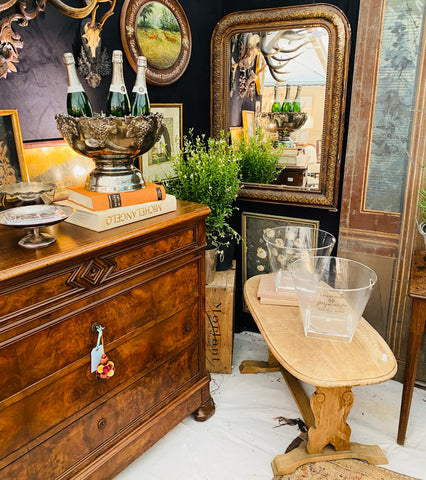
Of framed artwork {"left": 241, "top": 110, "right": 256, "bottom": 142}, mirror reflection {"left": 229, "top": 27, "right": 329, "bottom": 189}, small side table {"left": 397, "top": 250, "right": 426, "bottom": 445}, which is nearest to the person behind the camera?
small side table {"left": 397, "top": 250, "right": 426, "bottom": 445}

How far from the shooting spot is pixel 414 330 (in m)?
1.92

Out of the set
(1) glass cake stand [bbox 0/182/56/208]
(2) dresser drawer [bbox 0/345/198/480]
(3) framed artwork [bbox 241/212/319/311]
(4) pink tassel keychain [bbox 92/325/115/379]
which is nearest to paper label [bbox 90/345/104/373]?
(4) pink tassel keychain [bbox 92/325/115/379]

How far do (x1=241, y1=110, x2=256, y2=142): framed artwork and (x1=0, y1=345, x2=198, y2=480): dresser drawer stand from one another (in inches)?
55.1

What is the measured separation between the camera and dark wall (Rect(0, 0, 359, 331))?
5.33 ft

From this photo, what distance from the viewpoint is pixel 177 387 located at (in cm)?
197

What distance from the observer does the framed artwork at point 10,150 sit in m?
1.55

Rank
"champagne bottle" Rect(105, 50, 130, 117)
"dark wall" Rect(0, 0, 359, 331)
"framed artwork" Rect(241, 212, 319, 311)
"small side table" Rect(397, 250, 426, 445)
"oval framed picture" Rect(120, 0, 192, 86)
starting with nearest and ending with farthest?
"champagne bottle" Rect(105, 50, 130, 117) → "dark wall" Rect(0, 0, 359, 331) → "small side table" Rect(397, 250, 426, 445) → "oval framed picture" Rect(120, 0, 192, 86) → "framed artwork" Rect(241, 212, 319, 311)

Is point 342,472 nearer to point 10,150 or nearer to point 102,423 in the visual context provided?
point 102,423

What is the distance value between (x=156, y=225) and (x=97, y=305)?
365 mm

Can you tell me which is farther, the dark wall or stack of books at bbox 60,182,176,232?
the dark wall

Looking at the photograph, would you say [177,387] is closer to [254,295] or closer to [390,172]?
[254,295]

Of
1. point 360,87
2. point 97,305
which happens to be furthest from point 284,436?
point 360,87

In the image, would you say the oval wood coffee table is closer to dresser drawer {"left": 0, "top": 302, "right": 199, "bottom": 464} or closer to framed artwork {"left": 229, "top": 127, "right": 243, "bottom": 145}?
dresser drawer {"left": 0, "top": 302, "right": 199, "bottom": 464}

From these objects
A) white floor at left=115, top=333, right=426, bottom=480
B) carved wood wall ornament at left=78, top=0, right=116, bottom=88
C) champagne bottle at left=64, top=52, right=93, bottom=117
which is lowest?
white floor at left=115, top=333, right=426, bottom=480
